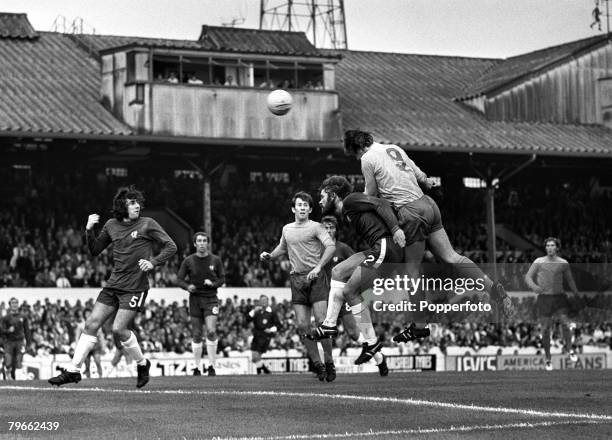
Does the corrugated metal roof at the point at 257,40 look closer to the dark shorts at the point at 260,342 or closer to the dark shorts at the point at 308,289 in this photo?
the dark shorts at the point at 260,342

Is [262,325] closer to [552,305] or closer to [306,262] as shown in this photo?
[552,305]

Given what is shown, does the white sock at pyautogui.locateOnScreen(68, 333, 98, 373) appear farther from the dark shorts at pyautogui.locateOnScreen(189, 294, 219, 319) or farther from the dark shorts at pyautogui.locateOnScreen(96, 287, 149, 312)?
the dark shorts at pyautogui.locateOnScreen(189, 294, 219, 319)

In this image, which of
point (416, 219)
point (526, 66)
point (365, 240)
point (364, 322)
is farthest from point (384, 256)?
point (526, 66)

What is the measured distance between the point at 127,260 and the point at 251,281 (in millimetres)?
21828

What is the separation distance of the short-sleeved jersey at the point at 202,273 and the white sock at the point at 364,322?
5.07 meters

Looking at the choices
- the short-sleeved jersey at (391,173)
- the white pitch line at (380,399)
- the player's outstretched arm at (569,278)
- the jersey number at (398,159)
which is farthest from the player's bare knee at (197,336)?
the jersey number at (398,159)

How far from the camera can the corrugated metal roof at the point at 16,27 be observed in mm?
40341

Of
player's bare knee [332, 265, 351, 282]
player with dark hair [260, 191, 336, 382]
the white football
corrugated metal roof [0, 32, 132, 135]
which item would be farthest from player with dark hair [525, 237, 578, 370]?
corrugated metal roof [0, 32, 132, 135]

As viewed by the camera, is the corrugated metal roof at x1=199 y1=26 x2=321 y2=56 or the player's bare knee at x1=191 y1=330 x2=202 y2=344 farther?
the corrugated metal roof at x1=199 y1=26 x2=321 y2=56

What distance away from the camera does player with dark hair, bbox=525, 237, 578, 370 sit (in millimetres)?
21094

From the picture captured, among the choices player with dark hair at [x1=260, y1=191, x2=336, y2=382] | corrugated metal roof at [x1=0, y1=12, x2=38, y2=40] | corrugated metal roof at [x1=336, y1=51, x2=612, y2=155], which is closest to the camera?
player with dark hair at [x1=260, y1=191, x2=336, y2=382]

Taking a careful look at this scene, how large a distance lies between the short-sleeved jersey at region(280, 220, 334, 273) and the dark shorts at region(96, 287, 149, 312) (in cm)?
298

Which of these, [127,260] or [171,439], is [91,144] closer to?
[127,260]

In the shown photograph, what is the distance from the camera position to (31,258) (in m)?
34.2
